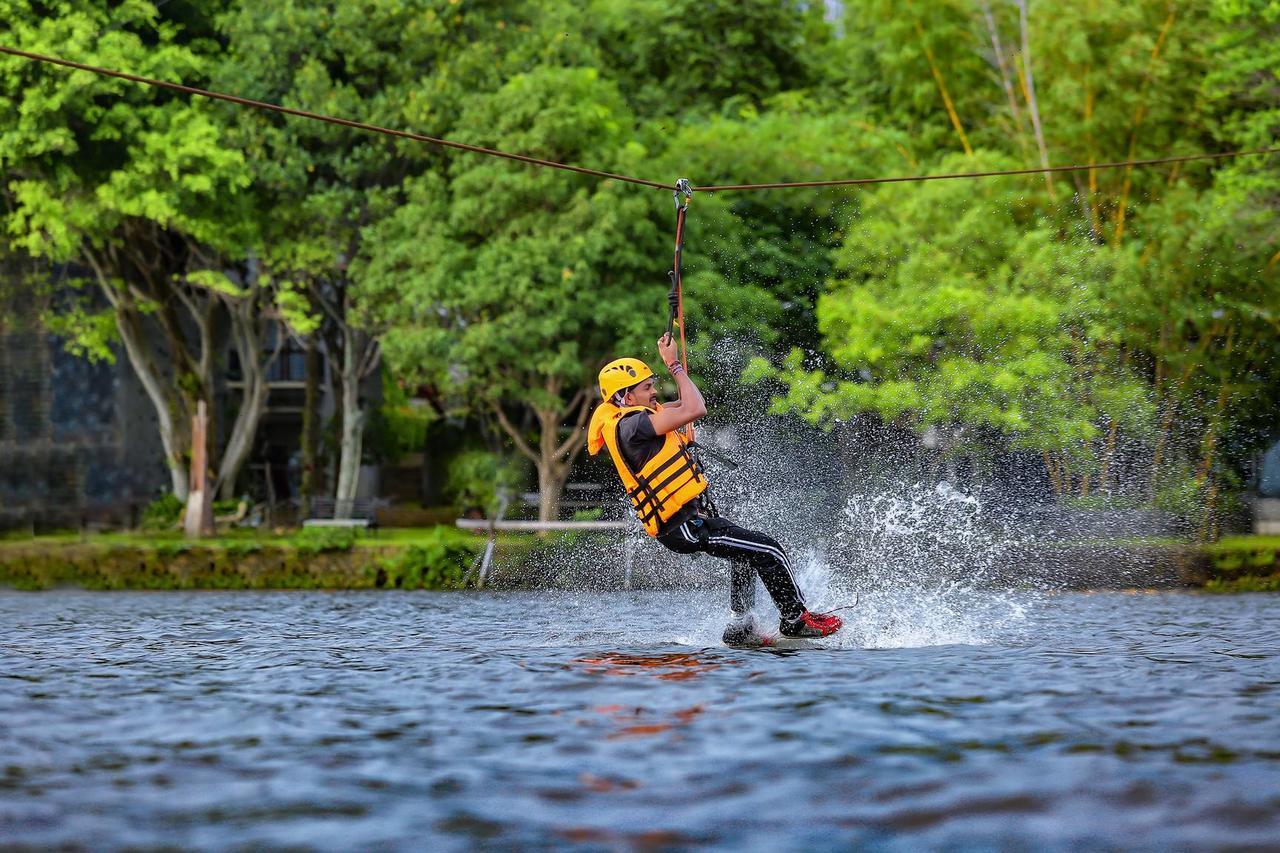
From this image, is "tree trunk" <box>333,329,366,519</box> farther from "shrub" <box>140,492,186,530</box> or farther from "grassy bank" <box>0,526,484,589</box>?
"grassy bank" <box>0,526,484,589</box>

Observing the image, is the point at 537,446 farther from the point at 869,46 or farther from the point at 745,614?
the point at 745,614

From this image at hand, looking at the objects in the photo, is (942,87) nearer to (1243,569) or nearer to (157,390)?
(1243,569)

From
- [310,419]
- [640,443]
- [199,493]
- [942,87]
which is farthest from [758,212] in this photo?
[640,443]

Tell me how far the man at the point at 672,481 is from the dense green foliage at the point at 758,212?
12229mm

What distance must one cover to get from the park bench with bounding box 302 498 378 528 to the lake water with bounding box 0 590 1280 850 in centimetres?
1285

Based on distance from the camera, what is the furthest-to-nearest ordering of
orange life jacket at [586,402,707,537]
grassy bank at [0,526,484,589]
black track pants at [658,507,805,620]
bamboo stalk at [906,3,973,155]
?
bamboo stalk at [906,3,973,155] < grassy bank at [0,526,484,589] < black track pants at [658,507,805,620] < orange life jacket at [586,402,707,537]

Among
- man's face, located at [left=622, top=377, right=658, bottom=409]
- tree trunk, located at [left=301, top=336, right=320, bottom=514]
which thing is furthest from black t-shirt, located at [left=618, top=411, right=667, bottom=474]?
tree trunk, located at [left=301, top=336, right=320, bottom=514]

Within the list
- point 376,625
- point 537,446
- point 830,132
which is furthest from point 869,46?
point 376,625

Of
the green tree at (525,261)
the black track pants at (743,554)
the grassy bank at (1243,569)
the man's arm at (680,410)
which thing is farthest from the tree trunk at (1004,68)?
the man's arm at (680,410)

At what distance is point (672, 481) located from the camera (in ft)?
39.2

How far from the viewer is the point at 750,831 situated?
5.98 m

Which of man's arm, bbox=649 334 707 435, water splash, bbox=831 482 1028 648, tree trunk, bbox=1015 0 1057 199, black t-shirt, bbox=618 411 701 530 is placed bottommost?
water splash, bbox=831 482 1028 648

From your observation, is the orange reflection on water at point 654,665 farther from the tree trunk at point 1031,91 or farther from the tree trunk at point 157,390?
the tree trunk at point 157,390

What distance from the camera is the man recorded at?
38.5 feet
